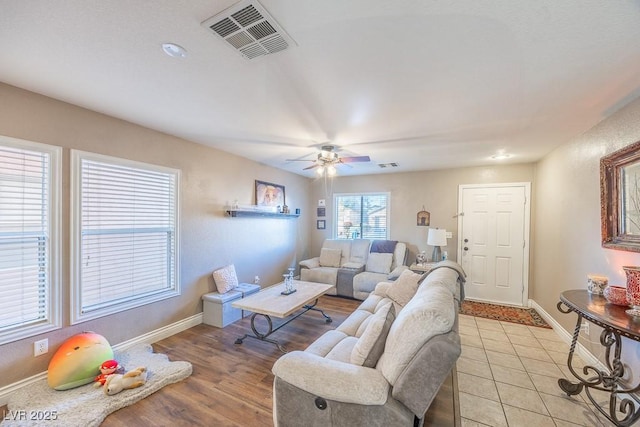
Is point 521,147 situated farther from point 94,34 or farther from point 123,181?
point 123,181

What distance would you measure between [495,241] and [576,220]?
1696 mm

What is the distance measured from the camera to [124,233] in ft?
9.10

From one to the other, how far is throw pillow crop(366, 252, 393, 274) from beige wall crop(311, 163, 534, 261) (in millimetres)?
577

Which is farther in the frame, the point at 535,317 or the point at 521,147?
the point at 535,317

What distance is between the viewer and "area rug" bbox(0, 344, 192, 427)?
1767mm

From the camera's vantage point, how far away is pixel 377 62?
164 centimetres

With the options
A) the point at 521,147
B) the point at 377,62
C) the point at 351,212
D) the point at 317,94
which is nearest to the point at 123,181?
the point at 317,94

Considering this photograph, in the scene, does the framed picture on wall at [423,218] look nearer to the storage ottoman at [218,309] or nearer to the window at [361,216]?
the window at [361,216]

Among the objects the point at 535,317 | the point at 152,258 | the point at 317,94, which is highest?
the point at 317,94

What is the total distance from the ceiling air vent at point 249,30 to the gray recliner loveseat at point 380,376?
174cm

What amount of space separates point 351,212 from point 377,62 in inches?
170

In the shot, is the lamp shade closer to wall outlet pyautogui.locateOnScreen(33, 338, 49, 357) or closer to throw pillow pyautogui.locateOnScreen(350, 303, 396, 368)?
throw pillow pyautogui.locateOnScreen(350, 303, 396, 368)

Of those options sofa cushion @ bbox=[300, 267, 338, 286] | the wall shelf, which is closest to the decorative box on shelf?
the wall shelf

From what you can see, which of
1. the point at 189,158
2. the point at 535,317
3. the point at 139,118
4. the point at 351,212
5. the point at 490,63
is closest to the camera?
the point at 490,63
